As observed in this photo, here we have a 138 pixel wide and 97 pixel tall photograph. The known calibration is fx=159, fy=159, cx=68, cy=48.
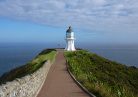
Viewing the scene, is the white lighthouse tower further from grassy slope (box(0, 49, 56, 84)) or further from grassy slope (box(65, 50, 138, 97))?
grassy slope (box(0, 49, 56, 84))

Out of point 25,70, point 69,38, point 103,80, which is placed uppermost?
point 69,38

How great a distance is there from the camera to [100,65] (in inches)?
1126

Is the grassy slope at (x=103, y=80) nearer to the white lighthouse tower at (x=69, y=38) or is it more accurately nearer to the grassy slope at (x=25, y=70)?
the grassy slope at (x=25, y=70)

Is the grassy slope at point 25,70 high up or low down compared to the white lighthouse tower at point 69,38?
down

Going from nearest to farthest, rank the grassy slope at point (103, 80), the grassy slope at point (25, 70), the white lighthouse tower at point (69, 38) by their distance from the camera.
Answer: the grassy slope at point (103, 80) → the grassy slope at point (25, 70) → the white lighthouse tower at point (69, 38)

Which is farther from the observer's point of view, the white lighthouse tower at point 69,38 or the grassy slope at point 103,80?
the white lighthouse tower at point 69,38

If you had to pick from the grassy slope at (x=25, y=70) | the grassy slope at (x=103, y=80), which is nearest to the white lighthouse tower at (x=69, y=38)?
the grassy slope at (x=103, y=80)

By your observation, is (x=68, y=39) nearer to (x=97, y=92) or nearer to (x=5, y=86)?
(x=97, y=92)

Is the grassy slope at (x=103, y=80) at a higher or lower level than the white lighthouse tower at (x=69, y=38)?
lower

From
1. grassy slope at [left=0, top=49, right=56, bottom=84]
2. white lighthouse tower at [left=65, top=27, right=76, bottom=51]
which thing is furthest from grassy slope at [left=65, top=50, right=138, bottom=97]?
white lighthouse tower at [left=65, top=27, right=76, bottom=51]

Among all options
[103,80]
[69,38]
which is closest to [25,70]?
[103,80]

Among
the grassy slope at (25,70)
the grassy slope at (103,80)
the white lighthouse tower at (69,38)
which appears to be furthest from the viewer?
the white lighthouse tower at (69,38)

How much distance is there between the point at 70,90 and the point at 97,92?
189 centimetres

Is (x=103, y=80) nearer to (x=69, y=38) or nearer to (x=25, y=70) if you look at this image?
(x=25, y=70)
